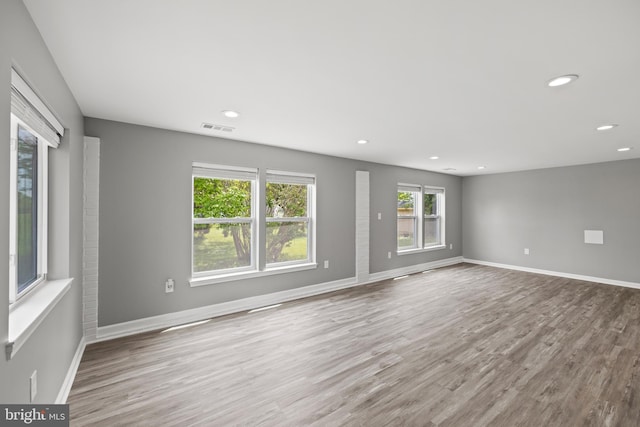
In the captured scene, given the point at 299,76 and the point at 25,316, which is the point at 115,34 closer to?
the point at 299,76

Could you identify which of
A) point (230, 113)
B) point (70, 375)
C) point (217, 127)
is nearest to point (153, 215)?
point (217, 127)

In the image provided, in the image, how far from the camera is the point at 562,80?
6.79 feet

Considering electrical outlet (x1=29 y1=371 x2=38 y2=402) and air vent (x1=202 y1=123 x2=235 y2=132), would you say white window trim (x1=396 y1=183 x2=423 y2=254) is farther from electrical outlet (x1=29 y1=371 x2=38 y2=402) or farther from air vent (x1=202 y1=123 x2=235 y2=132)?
electrical outlet (x1=29 y1=371 x2=38 y2=402)

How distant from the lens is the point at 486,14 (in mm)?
1398

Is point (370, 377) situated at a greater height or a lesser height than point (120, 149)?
lesser

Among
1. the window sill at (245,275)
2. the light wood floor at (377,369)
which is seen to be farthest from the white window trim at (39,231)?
the window sill at (245,275)

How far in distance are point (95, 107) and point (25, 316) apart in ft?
Answer: 6.68

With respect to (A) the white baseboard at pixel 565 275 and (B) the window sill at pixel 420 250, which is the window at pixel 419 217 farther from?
(A) the white baseboard at pixel 565 275

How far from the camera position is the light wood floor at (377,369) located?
1956 millimetres

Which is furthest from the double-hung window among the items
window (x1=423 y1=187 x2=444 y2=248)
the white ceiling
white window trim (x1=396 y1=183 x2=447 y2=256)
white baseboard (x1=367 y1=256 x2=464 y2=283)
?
Result: window (x1=423 y1=187 x2=444 y2=248)

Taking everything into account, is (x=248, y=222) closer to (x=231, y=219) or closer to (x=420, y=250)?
(x=231, y=219)

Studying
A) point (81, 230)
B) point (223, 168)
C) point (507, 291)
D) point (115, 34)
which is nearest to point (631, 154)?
point (507, 291)

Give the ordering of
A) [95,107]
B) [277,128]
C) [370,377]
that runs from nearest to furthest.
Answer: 1. [370,377]
2. [95,107]
3. [277,128]

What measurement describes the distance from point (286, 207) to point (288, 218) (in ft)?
0.58
